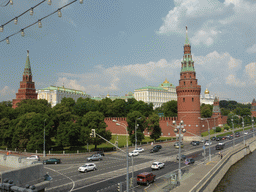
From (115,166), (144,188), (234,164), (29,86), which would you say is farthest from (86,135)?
(29,86)

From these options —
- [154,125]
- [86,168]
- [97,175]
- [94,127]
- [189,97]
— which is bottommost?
[97,175]

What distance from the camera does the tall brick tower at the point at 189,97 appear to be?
80.4 m

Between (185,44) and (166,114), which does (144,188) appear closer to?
(185,44)

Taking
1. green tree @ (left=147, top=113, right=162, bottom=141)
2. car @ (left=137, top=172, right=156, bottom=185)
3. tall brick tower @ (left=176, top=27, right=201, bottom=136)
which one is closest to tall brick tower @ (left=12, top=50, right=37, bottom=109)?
green tree @ (left=147, top=113, right=162, bottom=141)

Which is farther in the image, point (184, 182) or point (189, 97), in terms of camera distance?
point (189, 97)

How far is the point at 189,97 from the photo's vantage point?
8131 centimetres

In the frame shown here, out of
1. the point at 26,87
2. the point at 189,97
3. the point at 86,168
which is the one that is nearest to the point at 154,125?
the point at 189,97

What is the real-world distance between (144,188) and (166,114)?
89602mm

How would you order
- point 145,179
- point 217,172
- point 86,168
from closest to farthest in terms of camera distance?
1. point 145,179
2. point 86,168
3. point 217,172

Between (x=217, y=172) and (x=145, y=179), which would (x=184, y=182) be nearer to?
(x=145, y=179)

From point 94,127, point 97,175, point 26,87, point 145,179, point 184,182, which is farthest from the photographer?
point 26,87

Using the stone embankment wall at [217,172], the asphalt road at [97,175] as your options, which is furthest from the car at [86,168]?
the stone embankment wall at [217,172]

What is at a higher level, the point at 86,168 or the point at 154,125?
the point at 154,125

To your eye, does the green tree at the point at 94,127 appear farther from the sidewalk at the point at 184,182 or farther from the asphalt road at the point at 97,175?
the sidewalk at the point at 184,182
